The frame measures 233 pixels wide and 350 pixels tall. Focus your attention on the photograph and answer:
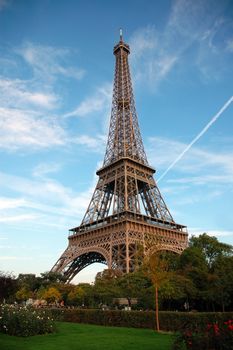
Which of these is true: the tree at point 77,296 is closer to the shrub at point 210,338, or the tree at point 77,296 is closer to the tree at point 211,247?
the tree at point 211,247

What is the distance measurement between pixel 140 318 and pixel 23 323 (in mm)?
8324

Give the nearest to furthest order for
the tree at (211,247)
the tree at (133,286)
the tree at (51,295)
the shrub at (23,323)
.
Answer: the shrub at (23,323)
the tree at (133,286)
the tree at (211,247)
the tree at (51,295)

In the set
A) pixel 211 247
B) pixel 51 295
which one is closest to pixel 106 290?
pixel 51 295

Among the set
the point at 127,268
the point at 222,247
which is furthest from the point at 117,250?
the point at 222,247

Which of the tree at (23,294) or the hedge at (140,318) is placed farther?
the tree at (23,294)

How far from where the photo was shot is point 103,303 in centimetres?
3806

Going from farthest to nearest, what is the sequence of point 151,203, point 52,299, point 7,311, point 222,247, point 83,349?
point 151,203 → point 52,299 → point 222,247 → point 7,311 → point 83,349

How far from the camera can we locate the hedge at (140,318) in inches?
714

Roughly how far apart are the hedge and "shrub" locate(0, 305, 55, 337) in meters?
5.99

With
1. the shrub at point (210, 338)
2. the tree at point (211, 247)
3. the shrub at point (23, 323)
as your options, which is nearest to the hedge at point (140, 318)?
the shrub at point (23, 323)

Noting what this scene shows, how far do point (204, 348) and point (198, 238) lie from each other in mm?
36016

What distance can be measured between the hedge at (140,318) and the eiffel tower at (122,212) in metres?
13.2

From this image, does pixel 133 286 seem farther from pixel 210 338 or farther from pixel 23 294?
pixel 23 294

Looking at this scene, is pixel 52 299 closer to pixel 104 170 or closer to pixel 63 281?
pixel 63 281
